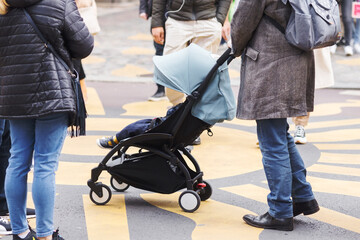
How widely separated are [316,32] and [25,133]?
1.97m

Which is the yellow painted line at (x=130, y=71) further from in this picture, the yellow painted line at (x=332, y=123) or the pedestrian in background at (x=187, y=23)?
the pedestrian in background at (x=187, y=23)

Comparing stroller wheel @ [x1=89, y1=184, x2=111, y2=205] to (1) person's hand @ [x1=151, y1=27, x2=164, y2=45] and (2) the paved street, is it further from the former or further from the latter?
(1) person's hand @ [x1=151, y1=27, x2=164, y2=45]

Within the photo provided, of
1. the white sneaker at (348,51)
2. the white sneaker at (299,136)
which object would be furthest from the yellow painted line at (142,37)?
the white sneaker at (299,136)

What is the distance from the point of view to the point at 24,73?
3971 millimetres

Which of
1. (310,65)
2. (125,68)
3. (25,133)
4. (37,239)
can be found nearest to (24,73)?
(25,133)

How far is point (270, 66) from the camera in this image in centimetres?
456

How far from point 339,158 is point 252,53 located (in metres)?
2.65

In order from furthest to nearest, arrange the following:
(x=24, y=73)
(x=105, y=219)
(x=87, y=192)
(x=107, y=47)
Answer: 1. (x=107, y=47)
2. (x=87, y=192)
3. (x=105, y=219)
4. (x=24, y=73)

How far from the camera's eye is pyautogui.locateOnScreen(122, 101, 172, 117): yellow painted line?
29.2 ft

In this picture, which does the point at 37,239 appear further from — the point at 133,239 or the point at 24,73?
the point at 24,73

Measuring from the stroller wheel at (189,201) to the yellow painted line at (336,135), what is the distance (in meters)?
2.98

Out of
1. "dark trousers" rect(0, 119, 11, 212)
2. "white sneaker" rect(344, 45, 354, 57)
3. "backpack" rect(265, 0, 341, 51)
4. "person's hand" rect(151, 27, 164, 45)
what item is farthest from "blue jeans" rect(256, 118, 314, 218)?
"white sneaker" rect(344, 45, 354, 57)

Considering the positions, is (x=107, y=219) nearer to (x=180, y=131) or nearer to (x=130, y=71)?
(x=180, y=131)

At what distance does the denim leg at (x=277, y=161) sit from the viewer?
467 cm
